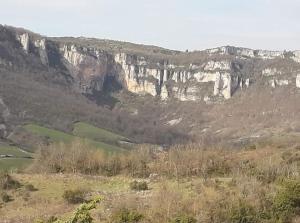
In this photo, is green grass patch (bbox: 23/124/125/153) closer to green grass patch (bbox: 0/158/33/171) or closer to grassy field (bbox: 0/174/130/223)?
green grass patch (bbox: 0/158/33/171)

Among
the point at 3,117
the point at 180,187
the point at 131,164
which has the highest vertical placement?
the point at 180,187

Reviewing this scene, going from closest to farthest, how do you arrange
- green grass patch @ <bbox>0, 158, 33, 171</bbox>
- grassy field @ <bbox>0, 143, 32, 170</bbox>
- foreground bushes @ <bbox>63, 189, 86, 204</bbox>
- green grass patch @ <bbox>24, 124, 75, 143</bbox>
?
foreground bushes @ <bbox>63, 189, 86, 204</bbox> < green grass patch @ <bbox>0, 158, 33, 171</bbox> < grassy field @ <bbox>0, 143, 32, 170</bbox> < green grass patch @ <bbox>24, 124, 75, 143</bbox>

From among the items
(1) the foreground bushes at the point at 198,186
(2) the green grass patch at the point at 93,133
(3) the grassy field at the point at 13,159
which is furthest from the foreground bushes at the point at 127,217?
(2) the green grass patch at the point at 93,133

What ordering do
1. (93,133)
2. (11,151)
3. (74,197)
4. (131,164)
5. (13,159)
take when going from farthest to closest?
(93,133) < (11,151) < (13,159) < (131,164) < (74,197)

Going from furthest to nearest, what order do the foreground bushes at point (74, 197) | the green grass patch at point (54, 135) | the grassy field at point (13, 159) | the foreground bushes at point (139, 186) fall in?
1. the green grass patch at point (54, 135)
2. the grassy field at point (13, 159)
3. the foreground bushes at point (139, 186)
4. the foreground bushes at point (74, 197)

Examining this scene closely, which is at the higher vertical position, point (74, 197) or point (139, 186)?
point (139, 186)

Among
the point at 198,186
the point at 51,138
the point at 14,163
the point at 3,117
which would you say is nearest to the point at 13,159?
the point at 14,163

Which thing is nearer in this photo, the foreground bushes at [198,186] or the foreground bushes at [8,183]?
the foreground bushes at [198,186]

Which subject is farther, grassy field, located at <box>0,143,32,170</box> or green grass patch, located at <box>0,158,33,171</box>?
grassy field, located at <box>0,143,32,170</box>

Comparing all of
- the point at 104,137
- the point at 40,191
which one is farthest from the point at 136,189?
the point at 104,137

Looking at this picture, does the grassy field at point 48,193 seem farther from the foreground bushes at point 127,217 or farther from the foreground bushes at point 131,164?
the foreground bushes at point 131,164

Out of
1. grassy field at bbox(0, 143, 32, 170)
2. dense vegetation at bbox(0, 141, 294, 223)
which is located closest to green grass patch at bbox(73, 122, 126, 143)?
grassy field at bbox(0, 143, 32, 170)

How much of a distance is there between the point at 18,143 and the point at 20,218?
9997cm

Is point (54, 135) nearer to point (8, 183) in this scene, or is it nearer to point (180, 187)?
point (8, 183)
